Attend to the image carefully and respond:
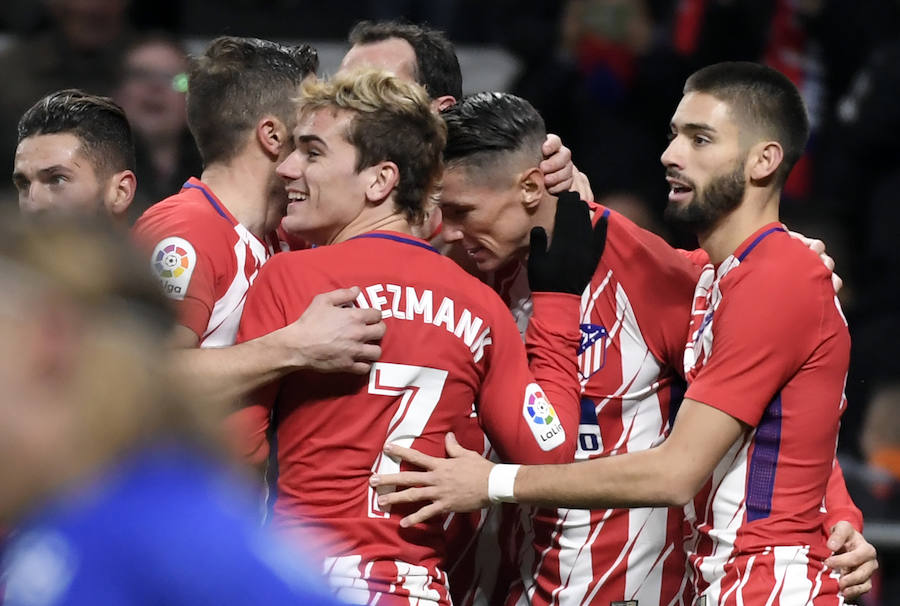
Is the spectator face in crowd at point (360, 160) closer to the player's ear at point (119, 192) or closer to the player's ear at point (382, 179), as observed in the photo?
the player's ear at point (382, 179)

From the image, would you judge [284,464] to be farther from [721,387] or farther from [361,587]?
[721,387]

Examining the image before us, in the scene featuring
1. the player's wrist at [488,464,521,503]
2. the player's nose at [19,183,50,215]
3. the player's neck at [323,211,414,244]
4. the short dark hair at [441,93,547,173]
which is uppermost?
the short dark hair at [441,93,547,173]

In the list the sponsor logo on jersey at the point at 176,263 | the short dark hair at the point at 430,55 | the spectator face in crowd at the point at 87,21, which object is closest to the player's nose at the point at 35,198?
the sponsor logo on jersey at the point at 176,263

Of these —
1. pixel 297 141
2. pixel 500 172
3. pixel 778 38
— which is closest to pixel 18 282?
pixel 297 141

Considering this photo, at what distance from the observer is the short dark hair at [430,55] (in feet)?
14.5

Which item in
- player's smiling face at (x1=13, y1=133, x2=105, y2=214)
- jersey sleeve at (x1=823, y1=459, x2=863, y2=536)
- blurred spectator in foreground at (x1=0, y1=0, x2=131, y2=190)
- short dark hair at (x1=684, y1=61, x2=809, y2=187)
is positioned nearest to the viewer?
jersey sleeve at (x1=823, y1=459, x2=863, y2=536)

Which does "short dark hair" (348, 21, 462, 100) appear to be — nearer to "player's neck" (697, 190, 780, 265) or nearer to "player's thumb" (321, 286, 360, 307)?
"player's neck" (697, 190, 780, 265)

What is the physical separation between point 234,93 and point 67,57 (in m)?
3.10

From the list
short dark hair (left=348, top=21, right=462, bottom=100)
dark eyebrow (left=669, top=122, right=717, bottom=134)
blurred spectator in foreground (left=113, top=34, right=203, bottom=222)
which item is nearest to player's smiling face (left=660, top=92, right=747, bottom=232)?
dark eyebrow (left=669, top=122, right=717, bottom=134)

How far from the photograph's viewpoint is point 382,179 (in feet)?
11.0

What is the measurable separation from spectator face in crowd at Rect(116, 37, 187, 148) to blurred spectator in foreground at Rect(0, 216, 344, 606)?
538cm

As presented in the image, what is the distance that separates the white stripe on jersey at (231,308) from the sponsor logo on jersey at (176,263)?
14cm

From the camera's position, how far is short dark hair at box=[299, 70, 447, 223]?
3359 mm

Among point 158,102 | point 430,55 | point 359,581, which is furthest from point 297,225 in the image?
point 158,102
